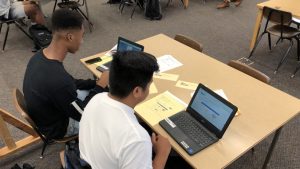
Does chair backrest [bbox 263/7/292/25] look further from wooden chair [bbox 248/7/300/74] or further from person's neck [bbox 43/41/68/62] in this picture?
person's neck [bbox 43/41/68/62]

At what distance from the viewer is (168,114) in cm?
159

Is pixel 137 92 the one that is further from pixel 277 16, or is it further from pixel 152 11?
pixel 152 11

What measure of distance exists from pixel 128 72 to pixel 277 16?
276 cm

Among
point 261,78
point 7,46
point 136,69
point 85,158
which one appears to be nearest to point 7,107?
point 7,46

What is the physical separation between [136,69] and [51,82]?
689 millimetres

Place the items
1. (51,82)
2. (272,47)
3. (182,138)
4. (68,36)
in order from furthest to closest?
1. (272,47)
2. (68,36)
3. (51,82)
4. (182,138)

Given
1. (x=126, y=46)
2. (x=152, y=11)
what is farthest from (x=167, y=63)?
(x=152, y=11)

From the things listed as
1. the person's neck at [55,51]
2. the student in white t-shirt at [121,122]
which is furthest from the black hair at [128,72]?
the person's neck at [55,51]

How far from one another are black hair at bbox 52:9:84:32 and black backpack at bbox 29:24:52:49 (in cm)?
200

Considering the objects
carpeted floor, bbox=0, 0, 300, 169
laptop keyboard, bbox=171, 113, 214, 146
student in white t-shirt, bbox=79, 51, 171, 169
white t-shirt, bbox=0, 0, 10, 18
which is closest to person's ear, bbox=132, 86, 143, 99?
student in white t-shirt, bbox=79, 51, 171, 169

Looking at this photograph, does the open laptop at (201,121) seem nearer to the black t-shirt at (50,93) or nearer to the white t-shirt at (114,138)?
the white t-shirt at (114,138)

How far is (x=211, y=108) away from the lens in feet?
A: 4.78

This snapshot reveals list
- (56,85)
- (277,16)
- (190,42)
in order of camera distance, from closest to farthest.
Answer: (56,85), (190,42), (277,16)

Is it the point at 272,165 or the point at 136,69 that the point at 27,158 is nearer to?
the point at 136,69
